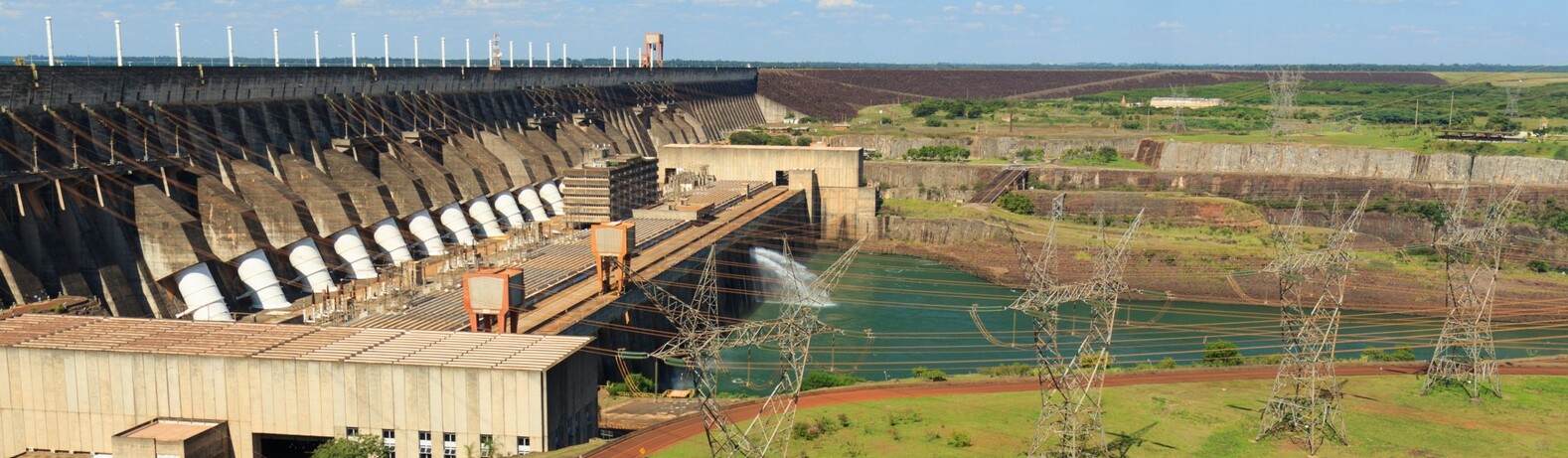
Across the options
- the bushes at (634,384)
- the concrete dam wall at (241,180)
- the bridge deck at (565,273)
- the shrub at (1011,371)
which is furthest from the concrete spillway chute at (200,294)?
the shrub at (1011,371)

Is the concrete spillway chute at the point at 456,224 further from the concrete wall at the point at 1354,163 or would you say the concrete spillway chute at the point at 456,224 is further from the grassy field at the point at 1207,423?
the concrete wall at the point at 1354,163

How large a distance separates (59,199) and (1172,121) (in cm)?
10410

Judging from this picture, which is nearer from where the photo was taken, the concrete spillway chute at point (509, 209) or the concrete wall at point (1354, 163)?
the concrete spillway chute at point (509, 209)

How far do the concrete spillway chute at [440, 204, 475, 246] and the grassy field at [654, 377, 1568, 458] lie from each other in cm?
2727

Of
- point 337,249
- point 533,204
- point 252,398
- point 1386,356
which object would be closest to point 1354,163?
point 1386,356

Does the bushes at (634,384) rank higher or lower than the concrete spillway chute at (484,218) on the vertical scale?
lower

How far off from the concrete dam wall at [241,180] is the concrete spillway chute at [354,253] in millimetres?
56

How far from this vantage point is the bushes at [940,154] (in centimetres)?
10456

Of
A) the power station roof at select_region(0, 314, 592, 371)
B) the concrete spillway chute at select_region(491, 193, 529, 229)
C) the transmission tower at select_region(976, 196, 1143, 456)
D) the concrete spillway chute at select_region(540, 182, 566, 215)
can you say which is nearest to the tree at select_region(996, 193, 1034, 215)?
the concrete spillway chute at select_region(540, 182, 566, 215)

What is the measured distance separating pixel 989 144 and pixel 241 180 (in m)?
70.9

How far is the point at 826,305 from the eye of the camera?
61.4 metres

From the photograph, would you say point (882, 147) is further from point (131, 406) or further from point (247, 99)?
point (131, 406)

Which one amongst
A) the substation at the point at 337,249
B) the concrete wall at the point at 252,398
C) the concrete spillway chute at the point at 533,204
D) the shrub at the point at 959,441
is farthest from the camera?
the concrete spillway chute at the point at 533,204

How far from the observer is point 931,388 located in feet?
132
